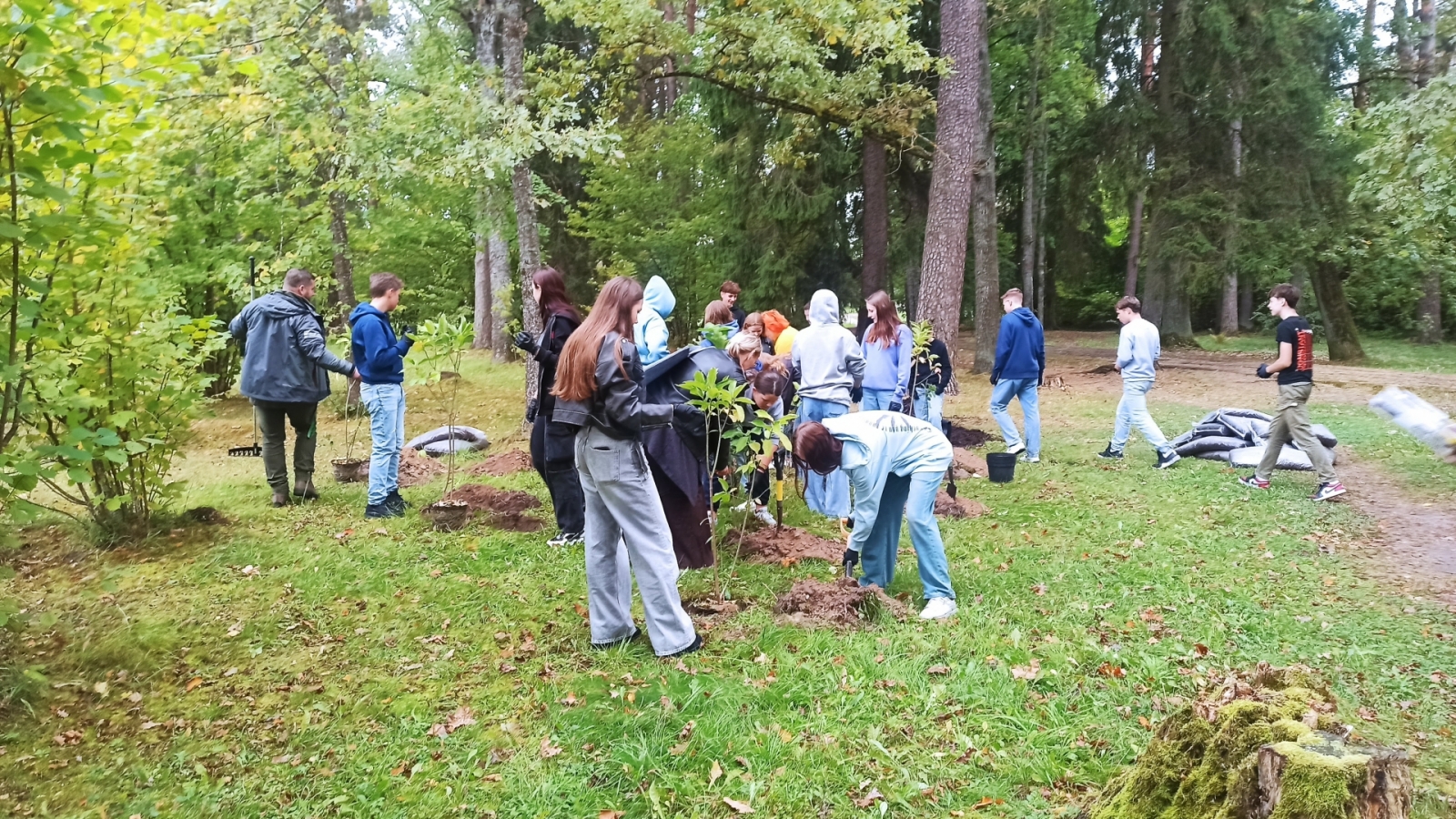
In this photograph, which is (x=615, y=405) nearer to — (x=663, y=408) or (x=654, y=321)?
(x=663, y=408)

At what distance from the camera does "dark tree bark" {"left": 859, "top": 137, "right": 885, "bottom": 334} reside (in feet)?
54.5

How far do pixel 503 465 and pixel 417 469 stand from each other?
892 mm

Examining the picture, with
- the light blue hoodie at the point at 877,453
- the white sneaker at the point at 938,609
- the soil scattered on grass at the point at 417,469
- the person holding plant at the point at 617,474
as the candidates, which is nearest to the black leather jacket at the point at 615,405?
the person holding plant at the point at 617,474

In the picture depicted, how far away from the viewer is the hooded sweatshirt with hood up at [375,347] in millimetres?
6582

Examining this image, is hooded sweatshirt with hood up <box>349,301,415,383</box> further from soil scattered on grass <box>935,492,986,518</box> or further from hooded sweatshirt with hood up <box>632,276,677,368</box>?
soil scattered on grass <box>935,492,986,518</box>

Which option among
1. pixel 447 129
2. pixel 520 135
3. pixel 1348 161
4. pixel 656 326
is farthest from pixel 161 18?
pixel 1348 161

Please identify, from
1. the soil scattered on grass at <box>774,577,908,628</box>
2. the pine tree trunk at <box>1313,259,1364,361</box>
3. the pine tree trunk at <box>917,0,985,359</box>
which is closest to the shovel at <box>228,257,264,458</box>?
the soil scattered on grass at <box>774,577,908,628</box>

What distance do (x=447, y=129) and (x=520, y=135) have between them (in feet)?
4.30

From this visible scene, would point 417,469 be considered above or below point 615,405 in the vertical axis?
below

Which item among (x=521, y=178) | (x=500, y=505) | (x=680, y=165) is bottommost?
(x=500, y=505)

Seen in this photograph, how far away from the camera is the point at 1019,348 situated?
9.01 meters

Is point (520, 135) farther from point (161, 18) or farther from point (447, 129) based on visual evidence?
point (161, 18)

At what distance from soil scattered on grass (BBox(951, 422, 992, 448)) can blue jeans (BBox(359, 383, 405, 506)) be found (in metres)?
6.36

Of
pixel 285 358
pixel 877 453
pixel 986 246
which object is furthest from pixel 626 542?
pixel 986 246
